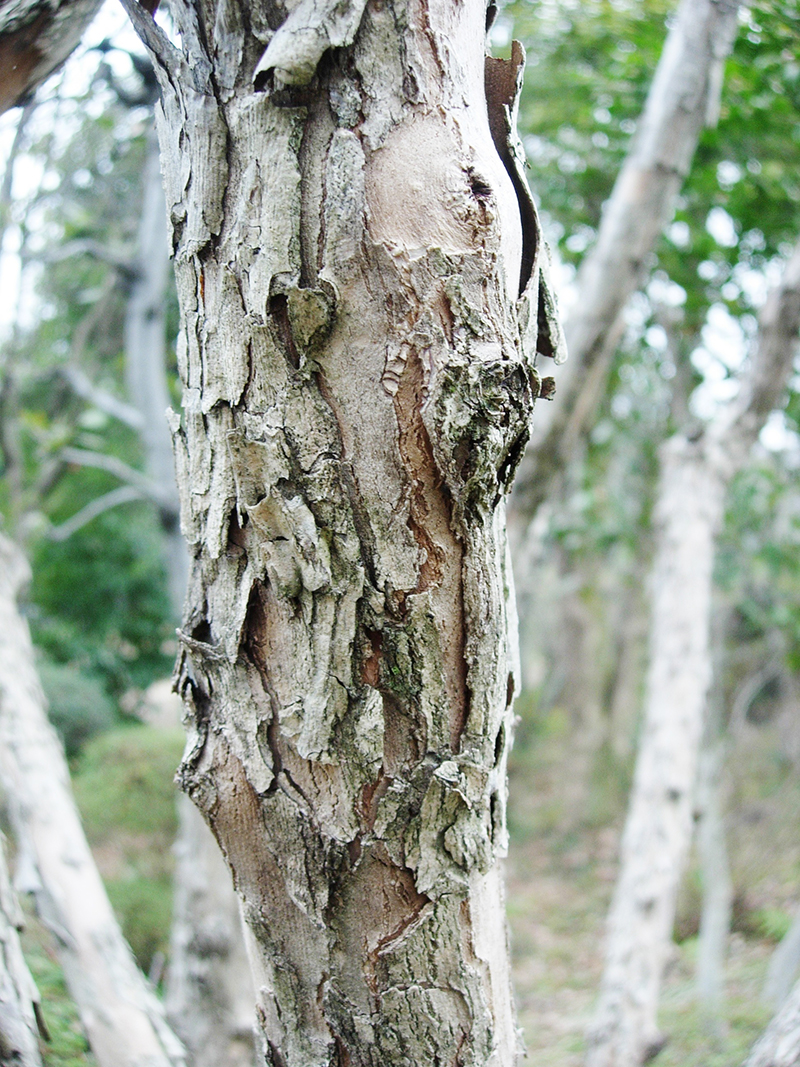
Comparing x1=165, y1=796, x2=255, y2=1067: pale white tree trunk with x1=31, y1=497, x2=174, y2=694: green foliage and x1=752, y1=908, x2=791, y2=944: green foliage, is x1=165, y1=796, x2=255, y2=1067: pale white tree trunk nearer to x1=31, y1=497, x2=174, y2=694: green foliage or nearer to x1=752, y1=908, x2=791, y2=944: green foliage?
x1=752, y1=908, x2=791, y2=944: green foliage

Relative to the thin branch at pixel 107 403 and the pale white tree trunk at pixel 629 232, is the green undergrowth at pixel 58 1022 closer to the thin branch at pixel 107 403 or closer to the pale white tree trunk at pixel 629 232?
the pale white tree trunk at pixel 629 232

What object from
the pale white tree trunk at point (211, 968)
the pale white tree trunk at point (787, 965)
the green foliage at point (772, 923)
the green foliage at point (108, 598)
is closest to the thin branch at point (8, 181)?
the pale white tree trunk at point (211, 968)

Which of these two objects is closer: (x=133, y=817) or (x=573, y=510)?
(x=573, y=510)

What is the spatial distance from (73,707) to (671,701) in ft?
24.5

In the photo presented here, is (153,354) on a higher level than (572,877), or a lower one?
higher

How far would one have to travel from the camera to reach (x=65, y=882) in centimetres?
165

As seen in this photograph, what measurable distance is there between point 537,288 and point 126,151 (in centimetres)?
464

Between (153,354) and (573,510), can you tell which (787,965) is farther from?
(153,354)

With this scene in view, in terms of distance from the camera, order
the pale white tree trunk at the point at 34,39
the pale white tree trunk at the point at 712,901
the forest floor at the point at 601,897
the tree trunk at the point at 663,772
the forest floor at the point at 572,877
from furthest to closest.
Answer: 1. the forest floor at the point at 572,877
2. the forest floor at the point at 601,897
3. the pale white tree trunk at the point at 712,901
4. the tree trunk at the point at 663,772
5. the pale white tree trunk at the point at 34,39

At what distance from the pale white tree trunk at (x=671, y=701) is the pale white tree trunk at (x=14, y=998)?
6.25ft

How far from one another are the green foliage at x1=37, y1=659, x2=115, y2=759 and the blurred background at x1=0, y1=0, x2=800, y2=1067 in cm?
4

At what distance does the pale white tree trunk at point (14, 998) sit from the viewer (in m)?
1.11

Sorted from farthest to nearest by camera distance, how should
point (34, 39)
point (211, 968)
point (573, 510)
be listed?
point (573, 510)
point (211, 968)
point (34, 39)

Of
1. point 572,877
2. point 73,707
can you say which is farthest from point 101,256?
point 572,877
